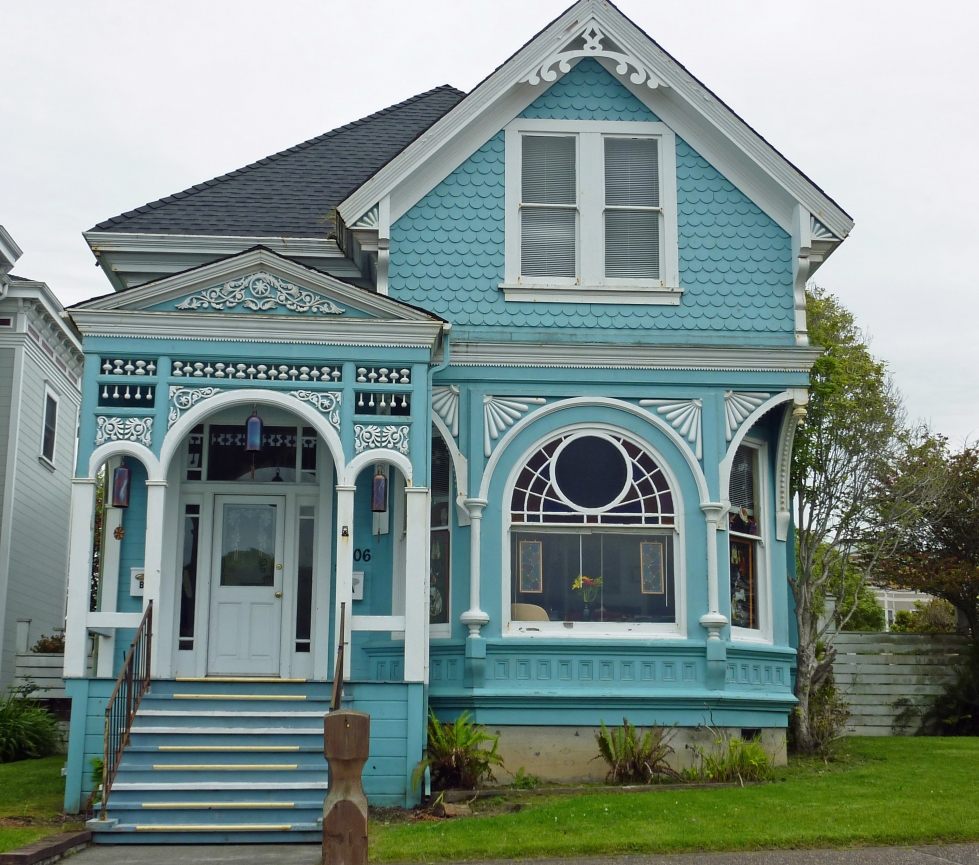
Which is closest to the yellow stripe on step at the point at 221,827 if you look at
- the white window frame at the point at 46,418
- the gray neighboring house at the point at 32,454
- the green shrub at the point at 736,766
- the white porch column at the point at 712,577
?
the green shrub at the point at 736,766

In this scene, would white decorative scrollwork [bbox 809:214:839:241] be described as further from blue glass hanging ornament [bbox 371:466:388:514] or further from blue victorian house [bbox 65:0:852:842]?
blue glass hanging ornament [bbox 371:466:388:514]

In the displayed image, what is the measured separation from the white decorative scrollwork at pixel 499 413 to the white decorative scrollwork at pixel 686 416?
126cm

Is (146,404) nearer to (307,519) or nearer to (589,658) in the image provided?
(307,519)

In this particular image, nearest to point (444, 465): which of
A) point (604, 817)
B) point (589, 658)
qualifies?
point (589, 658)

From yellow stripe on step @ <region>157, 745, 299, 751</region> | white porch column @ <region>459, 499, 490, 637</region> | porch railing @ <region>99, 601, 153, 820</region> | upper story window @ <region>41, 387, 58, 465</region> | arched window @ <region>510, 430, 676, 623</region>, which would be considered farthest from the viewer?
upper story window @ <region>41, 387, 58, 465</region>

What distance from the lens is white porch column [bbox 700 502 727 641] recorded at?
12203 millimetres

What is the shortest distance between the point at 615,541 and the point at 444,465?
2.02 m

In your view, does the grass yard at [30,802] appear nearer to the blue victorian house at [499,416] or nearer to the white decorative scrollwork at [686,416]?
the blue victorian house at [499,416]

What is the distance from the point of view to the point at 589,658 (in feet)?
39.9

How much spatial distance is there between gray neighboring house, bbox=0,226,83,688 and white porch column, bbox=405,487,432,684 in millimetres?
7965

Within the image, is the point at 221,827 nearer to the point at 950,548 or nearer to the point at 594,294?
the point at 594,294

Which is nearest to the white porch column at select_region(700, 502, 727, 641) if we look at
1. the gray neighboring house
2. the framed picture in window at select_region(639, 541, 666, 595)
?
the framed picture in window at select_region(639, 541, 666, 595)

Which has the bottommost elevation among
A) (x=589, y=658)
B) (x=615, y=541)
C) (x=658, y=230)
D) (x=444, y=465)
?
(x=589, y=658)

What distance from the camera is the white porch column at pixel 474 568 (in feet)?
39.6
